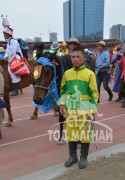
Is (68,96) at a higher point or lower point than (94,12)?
lower

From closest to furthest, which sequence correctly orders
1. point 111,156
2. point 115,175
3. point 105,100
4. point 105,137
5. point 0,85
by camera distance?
point 115,175 < point 111,156 < point 0,85 < point 105,137 < point 105,100

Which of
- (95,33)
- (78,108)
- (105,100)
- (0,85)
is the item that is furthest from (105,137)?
(95,33)

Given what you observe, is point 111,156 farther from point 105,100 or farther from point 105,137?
point 105,100

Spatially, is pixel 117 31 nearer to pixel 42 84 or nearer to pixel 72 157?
pixel 42 84

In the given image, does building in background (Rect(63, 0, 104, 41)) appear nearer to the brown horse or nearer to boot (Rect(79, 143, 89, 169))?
the brown horse

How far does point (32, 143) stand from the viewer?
18.8 ft

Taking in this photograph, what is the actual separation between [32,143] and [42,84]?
1595mm

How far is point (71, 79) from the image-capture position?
421cm

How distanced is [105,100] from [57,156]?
230 inches

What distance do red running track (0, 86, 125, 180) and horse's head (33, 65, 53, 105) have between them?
1.06 meters

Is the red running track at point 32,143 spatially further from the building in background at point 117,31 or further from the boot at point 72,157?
the building in background at point 117,31

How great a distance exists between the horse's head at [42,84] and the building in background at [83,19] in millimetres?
62552

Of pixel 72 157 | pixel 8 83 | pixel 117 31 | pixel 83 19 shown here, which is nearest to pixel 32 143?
pixel 72 157

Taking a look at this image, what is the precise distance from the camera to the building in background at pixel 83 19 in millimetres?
67750
